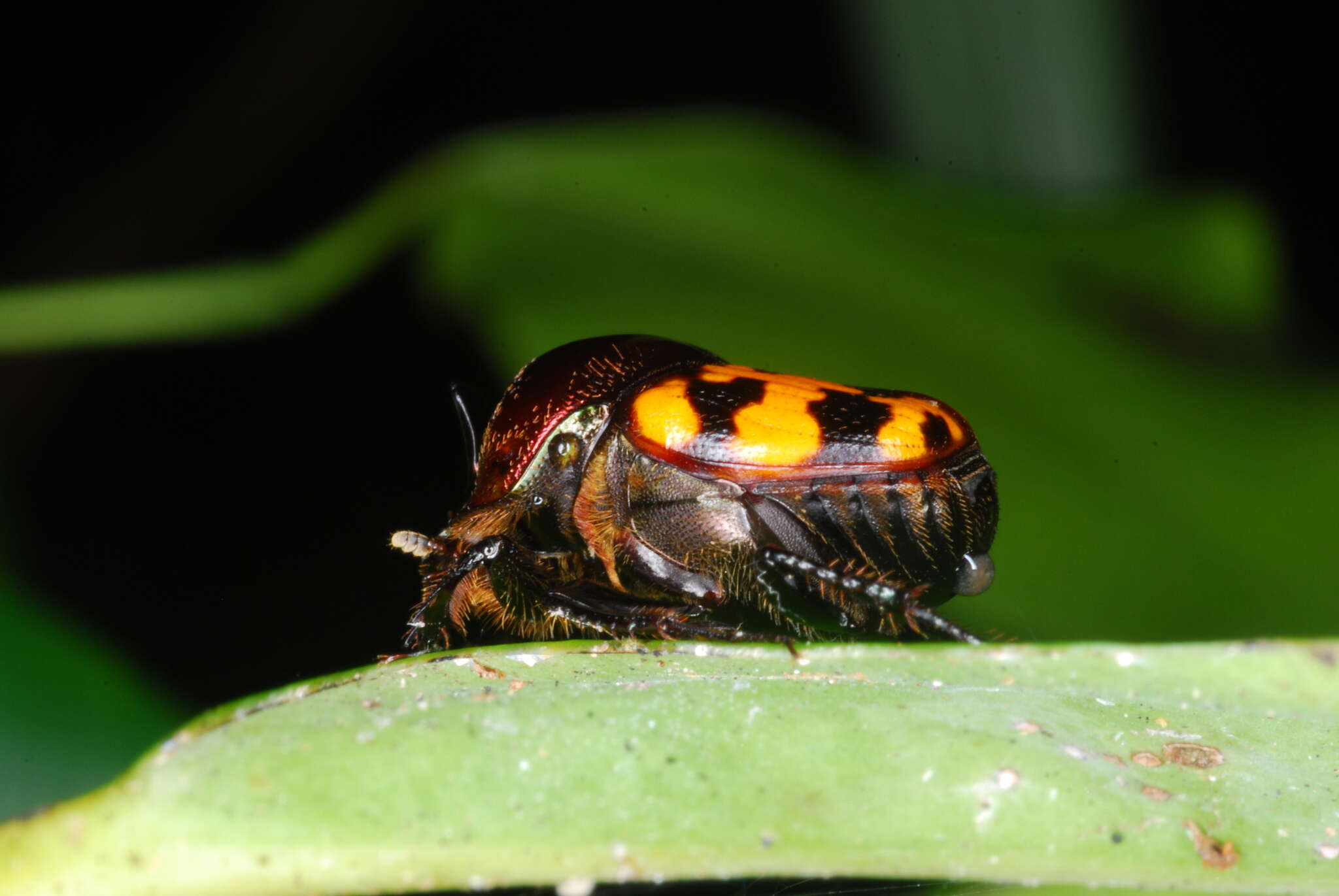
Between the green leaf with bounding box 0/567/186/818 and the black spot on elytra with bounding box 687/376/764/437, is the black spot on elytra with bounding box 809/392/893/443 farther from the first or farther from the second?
the green leaf with bounding box 0/567/186/818

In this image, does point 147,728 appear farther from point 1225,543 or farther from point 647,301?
point 1225,543

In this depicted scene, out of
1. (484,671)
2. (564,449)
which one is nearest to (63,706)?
(564,449)

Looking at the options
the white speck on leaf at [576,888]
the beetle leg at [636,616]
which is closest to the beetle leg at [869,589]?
the beetle leg at [636,616]

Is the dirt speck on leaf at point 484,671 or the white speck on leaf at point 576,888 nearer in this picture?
the white speck on leaf at point 576,888

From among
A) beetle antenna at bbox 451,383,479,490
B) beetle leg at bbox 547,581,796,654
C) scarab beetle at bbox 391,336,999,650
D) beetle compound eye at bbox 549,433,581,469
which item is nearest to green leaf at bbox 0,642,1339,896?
beetle leg at bbox 547,581,796,654

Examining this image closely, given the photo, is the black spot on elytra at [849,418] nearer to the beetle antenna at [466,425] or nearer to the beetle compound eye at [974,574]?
the beetle compound eye at [974,574]

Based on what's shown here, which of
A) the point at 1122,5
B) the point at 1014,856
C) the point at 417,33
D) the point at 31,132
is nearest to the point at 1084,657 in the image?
the point at 1014,856

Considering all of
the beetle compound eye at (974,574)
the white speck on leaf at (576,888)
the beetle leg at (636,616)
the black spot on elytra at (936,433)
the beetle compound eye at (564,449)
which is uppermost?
the beetle compound eye at (564,449)
